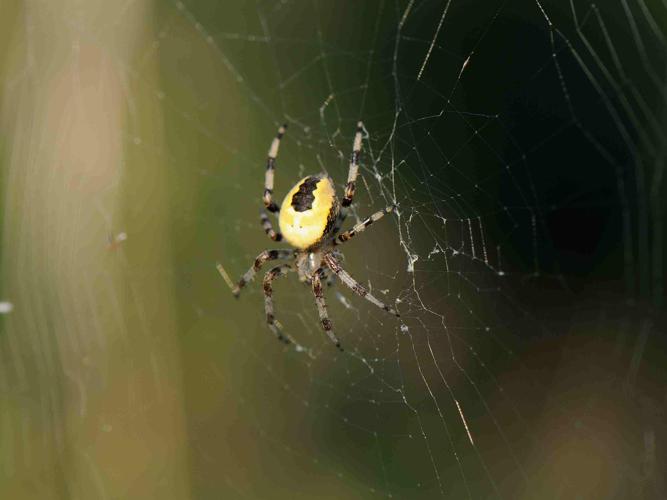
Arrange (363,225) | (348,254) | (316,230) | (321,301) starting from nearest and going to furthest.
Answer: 1. (363,225)
2. (316,230)
3. (321,301)
4. (348,254)

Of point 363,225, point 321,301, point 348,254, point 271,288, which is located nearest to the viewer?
point 363,225

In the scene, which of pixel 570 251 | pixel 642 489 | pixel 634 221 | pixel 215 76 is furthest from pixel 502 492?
pixel 215 76

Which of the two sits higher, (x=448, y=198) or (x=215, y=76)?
(x=215, y=76)

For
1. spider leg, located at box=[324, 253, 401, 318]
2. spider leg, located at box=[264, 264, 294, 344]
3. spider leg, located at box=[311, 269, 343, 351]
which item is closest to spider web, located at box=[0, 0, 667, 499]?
spider leg, located at box=[324, 253, 401, 318]

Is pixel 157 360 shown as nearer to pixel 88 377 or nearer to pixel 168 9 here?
pixel 88 377

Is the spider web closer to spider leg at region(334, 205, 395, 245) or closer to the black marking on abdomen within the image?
spider leg at region(334, 205, 395, 245)

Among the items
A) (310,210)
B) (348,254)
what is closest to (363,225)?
(310,210)

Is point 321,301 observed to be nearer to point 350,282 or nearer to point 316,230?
point 350,282

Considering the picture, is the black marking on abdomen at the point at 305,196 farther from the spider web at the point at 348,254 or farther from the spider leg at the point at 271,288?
the spider leg at the point at 271,288
